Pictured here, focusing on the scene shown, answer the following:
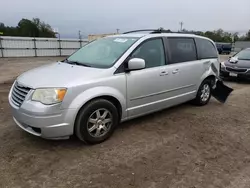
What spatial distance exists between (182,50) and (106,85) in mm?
2183

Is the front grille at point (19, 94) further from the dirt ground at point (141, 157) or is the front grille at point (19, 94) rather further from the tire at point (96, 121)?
the tire at point (96, 121)

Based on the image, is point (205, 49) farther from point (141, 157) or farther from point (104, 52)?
point (141, 157)

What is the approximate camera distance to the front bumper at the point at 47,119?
10.0 feet

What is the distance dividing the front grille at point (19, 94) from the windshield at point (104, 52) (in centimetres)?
105

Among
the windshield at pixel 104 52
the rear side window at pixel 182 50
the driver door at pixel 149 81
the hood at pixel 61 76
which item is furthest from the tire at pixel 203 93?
the hood at pixel 61 76

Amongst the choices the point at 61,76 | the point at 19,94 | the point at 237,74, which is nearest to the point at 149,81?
the point at 61,76

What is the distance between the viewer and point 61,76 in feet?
11.1

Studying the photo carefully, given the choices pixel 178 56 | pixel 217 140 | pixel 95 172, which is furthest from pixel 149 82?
pixel 95 172

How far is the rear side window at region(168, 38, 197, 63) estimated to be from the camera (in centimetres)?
462

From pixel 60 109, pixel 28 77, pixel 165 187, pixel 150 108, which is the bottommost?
pixel 165 187

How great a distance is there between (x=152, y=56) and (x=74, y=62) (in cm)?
140

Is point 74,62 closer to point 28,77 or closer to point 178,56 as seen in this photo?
point 28,77

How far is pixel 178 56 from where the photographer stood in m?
4.73

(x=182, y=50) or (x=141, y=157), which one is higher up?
(x=182, y=50)
